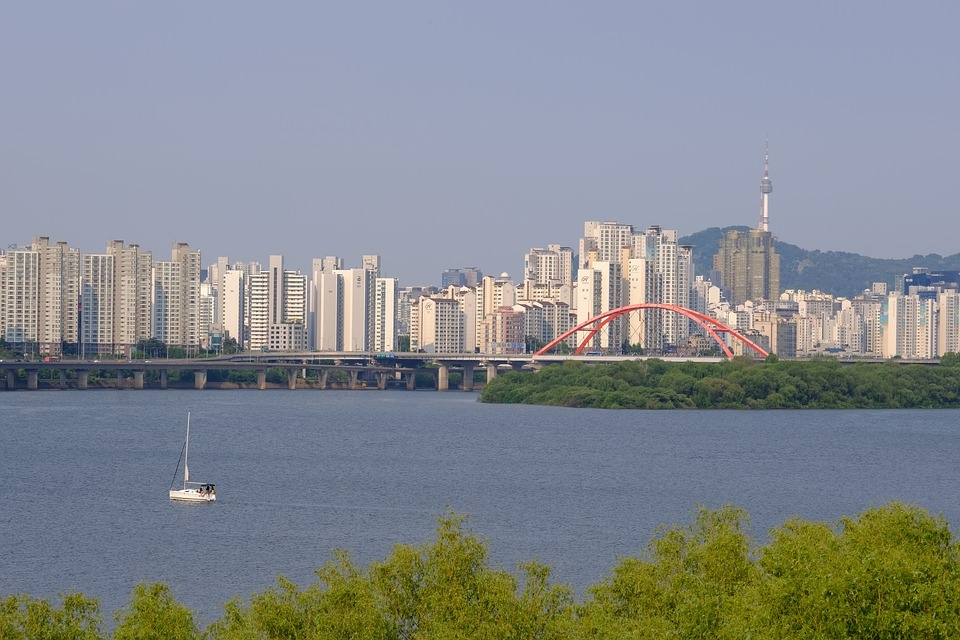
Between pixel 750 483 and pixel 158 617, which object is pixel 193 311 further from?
pixel 158 617

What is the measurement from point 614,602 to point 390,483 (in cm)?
1894

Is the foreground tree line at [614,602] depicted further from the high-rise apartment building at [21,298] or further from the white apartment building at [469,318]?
the white apartment building at [469,318]

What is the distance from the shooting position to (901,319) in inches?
6575

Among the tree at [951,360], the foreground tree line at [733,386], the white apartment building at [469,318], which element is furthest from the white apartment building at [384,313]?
the foreground tree line at [733,386]

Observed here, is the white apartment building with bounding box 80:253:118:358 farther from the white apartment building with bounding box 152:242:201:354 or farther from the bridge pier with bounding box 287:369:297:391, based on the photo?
the bridge pier with bounding box 287:369:297:391

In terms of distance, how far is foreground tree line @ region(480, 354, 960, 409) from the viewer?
221ft

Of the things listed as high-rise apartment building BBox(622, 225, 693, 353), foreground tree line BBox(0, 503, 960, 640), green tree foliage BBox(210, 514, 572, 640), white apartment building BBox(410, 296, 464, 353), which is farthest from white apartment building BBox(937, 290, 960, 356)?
green tree foliage BBox(210, 514, 572, 640)

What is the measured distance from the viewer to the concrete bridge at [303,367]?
82688 millimetres

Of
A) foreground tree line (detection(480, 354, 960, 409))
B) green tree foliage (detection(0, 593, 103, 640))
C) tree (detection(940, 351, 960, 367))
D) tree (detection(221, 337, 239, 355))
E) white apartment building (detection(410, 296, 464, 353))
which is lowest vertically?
green tree foliage (detection(0, 593, 103, 640))

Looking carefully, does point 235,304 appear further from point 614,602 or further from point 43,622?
point 43,622

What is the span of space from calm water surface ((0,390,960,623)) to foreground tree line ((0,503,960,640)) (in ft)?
17.1

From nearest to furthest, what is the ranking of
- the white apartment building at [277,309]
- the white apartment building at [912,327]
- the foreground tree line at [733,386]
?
the foreground tree line at [733,386]
the white apartment building at [277,309]
the white apartment building at [912,327]

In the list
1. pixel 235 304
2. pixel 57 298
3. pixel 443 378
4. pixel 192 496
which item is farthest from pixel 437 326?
pixel 192 496

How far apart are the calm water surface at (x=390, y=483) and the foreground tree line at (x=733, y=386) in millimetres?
4598
